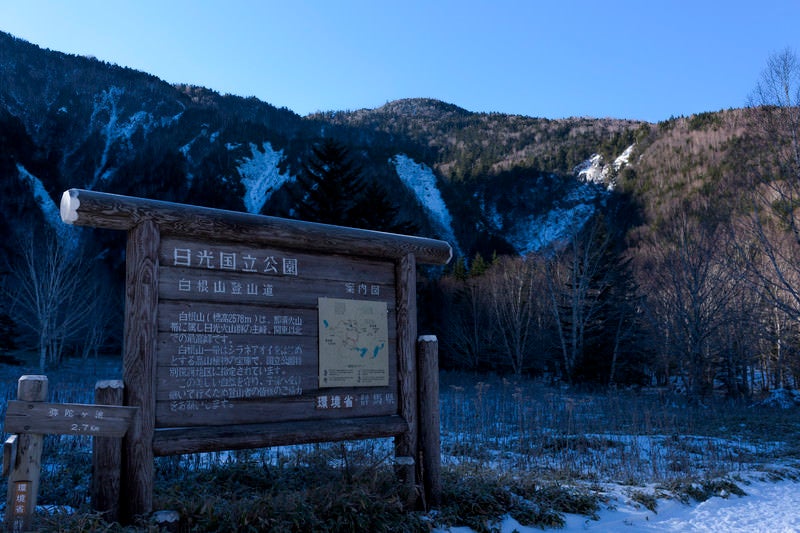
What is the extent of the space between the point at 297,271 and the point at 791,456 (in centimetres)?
856

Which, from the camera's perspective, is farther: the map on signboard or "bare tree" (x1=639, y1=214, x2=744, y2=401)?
"bare tree" (x1=639, y1=214, x2=744, y2=401)

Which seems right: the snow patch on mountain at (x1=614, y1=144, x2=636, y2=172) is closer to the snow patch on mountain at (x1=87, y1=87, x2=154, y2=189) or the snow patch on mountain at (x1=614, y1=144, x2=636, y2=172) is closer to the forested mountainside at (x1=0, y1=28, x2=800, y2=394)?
the forested mountainside at (x1=0, y1=28, x2=800, y2=394)

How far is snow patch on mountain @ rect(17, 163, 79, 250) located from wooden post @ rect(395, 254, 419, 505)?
60583mm

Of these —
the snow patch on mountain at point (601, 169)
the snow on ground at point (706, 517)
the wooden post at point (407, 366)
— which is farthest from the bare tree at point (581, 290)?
the snow patch on mountain at point (601, 169)

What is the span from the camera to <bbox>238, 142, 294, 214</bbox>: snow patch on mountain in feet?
266

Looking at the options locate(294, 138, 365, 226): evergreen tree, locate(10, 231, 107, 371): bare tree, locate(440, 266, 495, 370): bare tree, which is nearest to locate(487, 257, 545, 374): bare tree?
locate(440, 266, 495, 370): bare tree

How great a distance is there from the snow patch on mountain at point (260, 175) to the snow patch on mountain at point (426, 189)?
21.3 metres

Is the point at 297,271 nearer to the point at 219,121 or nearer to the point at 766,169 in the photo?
the point at 766,169

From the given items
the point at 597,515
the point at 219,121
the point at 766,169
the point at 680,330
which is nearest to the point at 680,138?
the point at 219,121

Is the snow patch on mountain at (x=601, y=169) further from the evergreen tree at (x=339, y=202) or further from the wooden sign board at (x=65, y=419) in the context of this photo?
the wooden sign board at (x=65, y=419)

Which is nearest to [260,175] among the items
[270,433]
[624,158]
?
[624,158]

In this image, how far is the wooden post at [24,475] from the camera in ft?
11.3

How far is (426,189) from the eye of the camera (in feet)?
333

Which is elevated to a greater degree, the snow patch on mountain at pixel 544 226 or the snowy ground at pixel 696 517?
the snow patch on mountain at pixel 544 226
